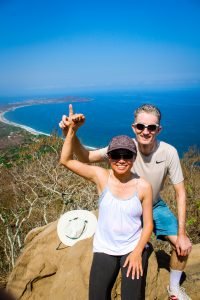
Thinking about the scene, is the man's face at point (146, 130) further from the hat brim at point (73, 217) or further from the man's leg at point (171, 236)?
the hat brim at point (73, 217)

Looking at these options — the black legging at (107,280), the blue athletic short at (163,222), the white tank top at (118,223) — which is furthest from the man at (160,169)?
the black legging at (107,280)

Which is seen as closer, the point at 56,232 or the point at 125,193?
the point at 125,193

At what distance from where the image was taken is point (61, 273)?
11.9 feet

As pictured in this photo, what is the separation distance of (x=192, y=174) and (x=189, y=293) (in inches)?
514

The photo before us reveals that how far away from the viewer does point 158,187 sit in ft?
11.7

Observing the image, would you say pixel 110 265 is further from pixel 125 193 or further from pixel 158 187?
pixel 158 187

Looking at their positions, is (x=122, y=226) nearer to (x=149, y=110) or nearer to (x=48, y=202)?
(x=149, y=110)

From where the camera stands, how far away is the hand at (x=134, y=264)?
2.95 meters

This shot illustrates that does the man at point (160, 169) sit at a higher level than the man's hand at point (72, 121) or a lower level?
lower

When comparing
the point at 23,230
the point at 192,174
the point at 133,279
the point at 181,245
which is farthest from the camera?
the point at 192,174

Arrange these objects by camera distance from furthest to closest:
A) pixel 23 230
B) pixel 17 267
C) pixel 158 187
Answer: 1. pixel 23 230
2. pixel 17 267
3. pixel 158 187

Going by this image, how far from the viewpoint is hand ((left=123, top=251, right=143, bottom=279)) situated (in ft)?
9.66

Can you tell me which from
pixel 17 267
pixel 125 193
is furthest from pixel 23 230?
pixel 125 193

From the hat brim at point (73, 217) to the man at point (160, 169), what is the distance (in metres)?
0.95
